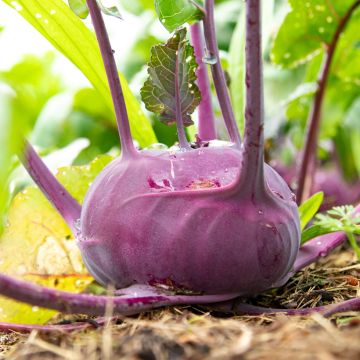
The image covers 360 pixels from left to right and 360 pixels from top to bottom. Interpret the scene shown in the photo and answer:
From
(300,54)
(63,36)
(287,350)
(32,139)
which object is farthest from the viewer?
(32,139)

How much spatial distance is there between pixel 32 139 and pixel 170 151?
1.05 m

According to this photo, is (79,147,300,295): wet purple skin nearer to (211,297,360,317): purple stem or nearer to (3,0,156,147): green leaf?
(211,297,360,317): purple stem

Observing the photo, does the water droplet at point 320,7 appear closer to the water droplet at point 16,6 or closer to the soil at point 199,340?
the water droplet at point 16,6

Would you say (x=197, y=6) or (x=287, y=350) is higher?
(x=197, y=6)

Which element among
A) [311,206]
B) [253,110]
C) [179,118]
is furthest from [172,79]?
[311,206]

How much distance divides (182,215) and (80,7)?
284 mm

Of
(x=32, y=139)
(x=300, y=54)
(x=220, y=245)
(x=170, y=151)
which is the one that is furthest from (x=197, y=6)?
(x=32, y=139)

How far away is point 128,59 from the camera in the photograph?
171cm

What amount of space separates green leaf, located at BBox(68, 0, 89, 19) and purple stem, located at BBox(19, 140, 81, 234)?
0.56ft

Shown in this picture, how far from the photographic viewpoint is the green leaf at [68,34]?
2.51 ft

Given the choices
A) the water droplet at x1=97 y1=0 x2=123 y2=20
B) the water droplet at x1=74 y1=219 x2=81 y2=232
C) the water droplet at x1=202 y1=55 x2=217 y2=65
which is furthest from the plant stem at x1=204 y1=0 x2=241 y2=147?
the water droplet at x1=74 y1=219 x2=81 y2=232

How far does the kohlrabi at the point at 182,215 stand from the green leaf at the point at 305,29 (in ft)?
1.74

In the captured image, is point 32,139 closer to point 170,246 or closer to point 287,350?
point 170,246

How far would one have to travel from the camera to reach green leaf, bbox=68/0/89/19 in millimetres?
687
